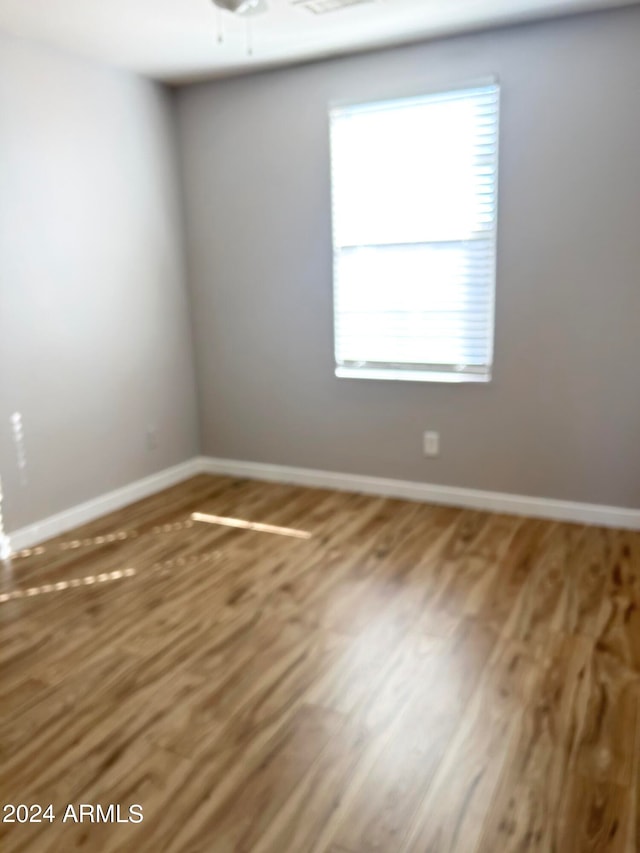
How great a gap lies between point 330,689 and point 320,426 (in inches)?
84.3

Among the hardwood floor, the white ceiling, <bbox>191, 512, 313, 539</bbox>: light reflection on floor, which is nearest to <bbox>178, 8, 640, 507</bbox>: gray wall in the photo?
the white ceiling

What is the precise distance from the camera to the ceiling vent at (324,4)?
2791mm

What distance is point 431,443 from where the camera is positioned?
376 cm

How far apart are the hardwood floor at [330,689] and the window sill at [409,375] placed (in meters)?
0.83

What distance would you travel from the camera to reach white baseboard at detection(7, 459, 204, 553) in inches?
133

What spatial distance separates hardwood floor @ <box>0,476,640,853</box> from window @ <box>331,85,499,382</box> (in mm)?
1027

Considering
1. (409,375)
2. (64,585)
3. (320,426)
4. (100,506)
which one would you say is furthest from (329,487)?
(64,585)

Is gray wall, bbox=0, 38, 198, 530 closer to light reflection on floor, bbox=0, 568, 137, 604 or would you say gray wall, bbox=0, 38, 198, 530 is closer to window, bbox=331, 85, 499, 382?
light reflection on floor, bbox=0, 568, 137, 604

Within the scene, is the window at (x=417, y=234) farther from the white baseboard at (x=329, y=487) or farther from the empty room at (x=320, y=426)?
the white baseboard at (x=329, y=487)

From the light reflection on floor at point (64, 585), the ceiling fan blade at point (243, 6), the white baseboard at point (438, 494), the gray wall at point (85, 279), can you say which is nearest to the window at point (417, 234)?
the white baseboard at point (438, 494)

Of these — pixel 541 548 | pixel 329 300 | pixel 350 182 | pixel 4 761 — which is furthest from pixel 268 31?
pixel 4 761

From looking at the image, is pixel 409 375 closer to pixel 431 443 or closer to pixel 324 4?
pixel 431 443

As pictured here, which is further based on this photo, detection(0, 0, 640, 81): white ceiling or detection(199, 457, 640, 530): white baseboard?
detection(199, 457, 640, 530): white baseboard

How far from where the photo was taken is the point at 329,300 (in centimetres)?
388
